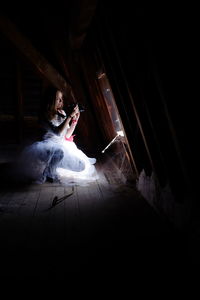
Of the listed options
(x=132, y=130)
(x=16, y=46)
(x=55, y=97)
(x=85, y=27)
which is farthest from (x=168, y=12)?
(x=16, y=46)

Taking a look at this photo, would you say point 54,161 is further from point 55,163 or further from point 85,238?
point 85,238

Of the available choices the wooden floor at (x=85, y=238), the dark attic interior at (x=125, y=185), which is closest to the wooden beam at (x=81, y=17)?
the dark attic interior at (x=125, y=185)

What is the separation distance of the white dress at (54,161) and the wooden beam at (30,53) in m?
1.45

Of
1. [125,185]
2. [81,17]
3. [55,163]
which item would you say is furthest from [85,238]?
[81,17]

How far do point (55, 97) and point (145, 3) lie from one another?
3457 millimetres

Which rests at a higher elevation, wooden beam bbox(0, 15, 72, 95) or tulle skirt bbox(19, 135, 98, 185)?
wooden beam bbox(0, 15, 72, 95)

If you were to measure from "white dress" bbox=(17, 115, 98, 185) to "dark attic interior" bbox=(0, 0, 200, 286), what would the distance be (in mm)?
297

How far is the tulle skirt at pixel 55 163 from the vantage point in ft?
16.6

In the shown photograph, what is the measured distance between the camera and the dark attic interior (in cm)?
214

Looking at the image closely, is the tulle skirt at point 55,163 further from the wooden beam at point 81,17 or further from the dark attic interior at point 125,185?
the wooden beam at point 81,17

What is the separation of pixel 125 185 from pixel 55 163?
1395mm

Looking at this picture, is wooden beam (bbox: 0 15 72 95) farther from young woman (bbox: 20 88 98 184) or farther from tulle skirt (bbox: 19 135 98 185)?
tulle skirt (bbox: 19 135 98 185)

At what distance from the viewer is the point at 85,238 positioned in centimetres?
283

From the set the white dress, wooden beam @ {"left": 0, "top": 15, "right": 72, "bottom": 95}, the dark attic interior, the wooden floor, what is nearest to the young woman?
the white dress
